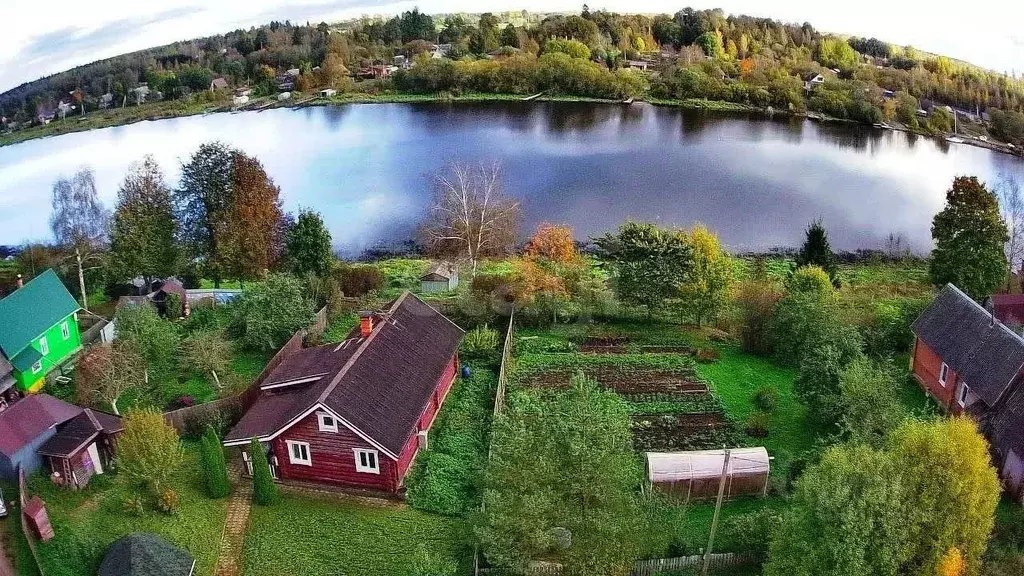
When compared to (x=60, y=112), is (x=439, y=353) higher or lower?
lower

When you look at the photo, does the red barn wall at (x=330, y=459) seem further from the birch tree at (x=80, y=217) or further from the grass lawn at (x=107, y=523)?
the birch tree at (x=80, y=217)

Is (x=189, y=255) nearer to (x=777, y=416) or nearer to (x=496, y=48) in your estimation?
(x=777, y=416)

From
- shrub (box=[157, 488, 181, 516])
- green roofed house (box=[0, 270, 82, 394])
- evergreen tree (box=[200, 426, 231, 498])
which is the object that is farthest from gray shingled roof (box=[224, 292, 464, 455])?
green roofed house (box=[0, 270, 82, 394])

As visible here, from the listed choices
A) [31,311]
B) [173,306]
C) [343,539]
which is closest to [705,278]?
[343,539]

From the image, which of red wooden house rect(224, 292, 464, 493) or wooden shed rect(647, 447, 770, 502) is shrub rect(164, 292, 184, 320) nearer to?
red wooden house rect(224, 292, 464, 493)

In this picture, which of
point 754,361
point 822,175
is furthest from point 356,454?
point 822,175

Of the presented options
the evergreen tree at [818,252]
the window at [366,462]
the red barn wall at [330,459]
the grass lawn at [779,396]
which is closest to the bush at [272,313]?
the red barn wall at [330,459]
